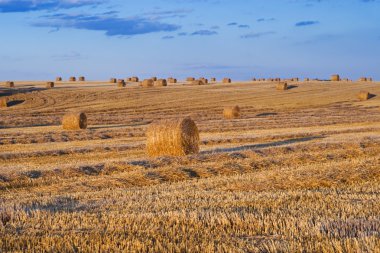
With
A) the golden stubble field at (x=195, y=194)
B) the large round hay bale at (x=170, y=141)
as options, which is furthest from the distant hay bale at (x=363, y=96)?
the large round hay bale at (x=170, y=141)

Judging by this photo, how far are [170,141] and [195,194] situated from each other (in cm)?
1012

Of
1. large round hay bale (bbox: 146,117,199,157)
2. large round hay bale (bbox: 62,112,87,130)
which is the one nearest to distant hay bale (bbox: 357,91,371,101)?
large round hay bale (bbox: 62,112,87,130)

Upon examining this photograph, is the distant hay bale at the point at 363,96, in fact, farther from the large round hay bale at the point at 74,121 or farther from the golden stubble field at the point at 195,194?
the large round hay bale at the point at 74,121

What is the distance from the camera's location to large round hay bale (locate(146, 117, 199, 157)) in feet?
68.7

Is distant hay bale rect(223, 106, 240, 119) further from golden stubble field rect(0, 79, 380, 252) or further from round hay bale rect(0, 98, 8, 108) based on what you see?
round hay bale rect(0, 98, 8, 108)

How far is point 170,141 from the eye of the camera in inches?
827

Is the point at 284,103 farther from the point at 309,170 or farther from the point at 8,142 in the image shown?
the point at 309,170

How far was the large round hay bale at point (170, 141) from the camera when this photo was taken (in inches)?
825

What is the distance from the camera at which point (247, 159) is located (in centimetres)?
1814

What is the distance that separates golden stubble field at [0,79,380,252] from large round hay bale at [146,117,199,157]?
32.8 inches

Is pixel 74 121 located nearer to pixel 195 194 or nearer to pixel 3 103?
pixel 3 103

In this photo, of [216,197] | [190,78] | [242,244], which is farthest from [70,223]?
[190,78]

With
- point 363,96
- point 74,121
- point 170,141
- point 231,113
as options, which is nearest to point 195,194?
point 170,141

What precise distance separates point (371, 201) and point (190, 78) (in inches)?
2788
